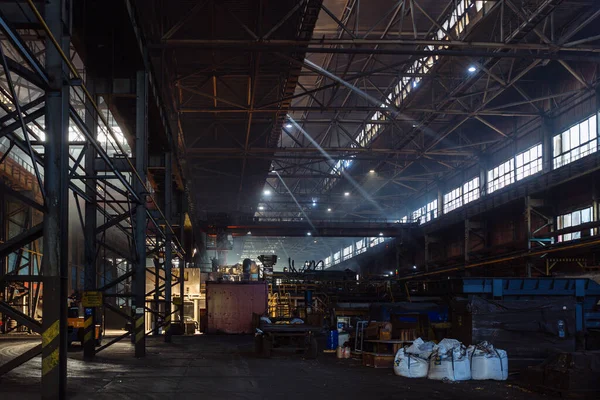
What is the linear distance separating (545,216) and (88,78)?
71.1 feet

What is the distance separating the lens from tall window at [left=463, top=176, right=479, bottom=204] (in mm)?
41031

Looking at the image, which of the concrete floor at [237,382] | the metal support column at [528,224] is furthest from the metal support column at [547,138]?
the concrete floor at [237,382]

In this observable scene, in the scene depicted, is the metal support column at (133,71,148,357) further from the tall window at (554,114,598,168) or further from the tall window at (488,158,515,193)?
the tall window at (488,158,515,193)

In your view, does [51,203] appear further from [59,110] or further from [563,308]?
[563,308]

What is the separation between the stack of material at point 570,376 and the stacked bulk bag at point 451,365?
53.2 inches

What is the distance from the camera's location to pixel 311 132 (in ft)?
145

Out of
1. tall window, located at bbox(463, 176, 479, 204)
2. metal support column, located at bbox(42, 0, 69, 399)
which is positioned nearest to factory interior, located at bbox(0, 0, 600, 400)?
metal support column, located at bbox(42, 0, 69, 399)

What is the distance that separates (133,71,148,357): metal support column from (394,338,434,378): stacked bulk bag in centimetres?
794

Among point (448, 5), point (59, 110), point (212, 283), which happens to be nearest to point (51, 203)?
point (59, 110)

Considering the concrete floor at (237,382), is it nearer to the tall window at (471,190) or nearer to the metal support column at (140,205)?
the metal support column at (140,205)

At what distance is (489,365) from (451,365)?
2.48ft

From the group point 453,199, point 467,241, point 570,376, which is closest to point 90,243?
point 570,376

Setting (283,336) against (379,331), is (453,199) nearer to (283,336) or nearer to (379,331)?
(283,336)

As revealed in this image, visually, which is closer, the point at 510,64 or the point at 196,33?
the point at 196,33
